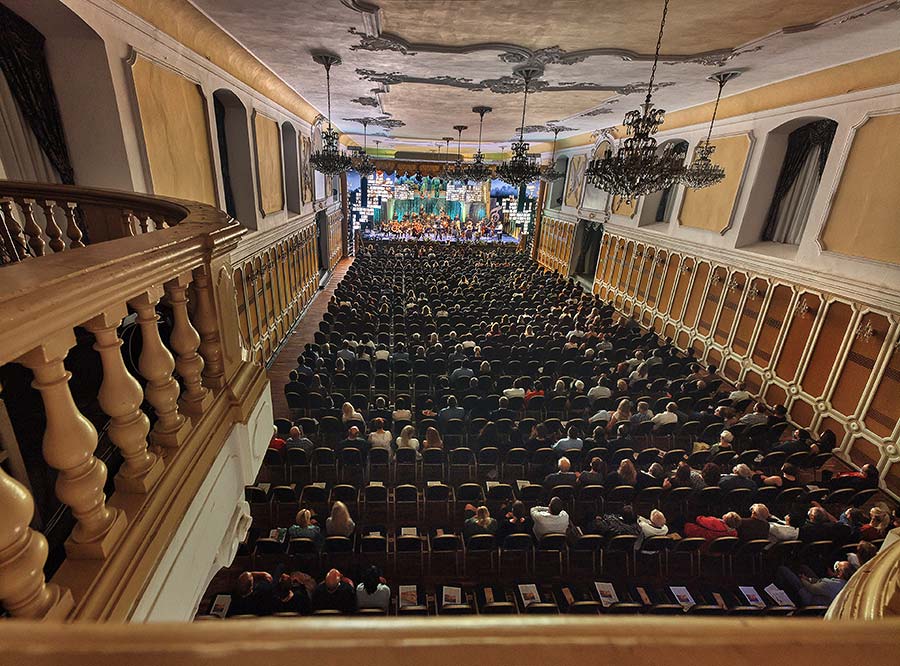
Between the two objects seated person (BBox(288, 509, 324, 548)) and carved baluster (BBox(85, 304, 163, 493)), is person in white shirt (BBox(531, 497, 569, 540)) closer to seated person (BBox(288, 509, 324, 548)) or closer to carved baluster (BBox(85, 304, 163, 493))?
seated person (BBox(288, 509, 324, 548))

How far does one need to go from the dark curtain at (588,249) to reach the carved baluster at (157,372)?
19.8m

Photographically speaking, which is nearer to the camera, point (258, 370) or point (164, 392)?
point (164, 392)

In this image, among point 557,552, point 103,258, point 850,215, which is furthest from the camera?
point 850,215

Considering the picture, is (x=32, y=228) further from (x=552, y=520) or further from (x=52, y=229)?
(x=552, y=520)

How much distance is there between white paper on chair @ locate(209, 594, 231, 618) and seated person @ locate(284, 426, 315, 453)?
2.04 metres

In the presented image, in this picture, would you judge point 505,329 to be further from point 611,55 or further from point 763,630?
point 763,630

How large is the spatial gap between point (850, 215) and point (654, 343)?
A: 4.66m

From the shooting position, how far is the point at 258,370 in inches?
118

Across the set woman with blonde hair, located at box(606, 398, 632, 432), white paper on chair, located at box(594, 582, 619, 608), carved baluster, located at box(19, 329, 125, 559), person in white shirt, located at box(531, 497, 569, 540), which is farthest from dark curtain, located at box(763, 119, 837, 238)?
carved baluster, located at box(19, 329, 125, 559)

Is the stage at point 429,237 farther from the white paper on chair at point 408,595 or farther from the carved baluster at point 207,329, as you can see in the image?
the carved baluster at point 207,329

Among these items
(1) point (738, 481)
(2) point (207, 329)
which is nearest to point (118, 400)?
(2) point (207, 329)

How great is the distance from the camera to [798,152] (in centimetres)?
964

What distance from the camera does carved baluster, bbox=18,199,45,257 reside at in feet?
10.5

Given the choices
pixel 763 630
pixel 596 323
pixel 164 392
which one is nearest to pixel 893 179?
pixel 596 323
